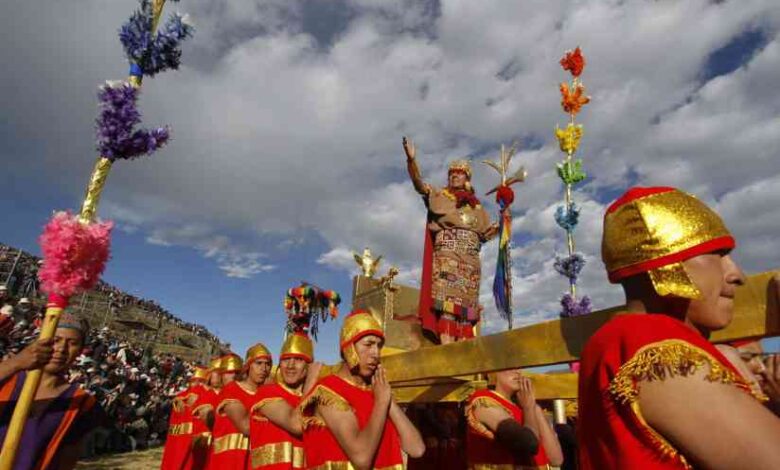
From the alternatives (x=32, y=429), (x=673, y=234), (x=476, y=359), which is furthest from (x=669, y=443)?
(x=32, y=429)

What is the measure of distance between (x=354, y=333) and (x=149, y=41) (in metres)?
2.64

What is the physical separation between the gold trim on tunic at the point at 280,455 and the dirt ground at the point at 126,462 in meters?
9.85

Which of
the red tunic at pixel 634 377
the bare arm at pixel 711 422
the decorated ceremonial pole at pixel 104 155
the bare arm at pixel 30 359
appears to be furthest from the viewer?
the decorated ceremonial pole at pixel 104 155

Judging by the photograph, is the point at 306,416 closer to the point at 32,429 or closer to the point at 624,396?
the point at 32,429

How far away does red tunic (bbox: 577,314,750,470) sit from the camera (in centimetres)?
108

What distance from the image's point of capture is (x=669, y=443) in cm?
108

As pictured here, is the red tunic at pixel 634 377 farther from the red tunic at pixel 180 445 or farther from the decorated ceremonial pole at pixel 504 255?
the red tunic at pixel 180 445

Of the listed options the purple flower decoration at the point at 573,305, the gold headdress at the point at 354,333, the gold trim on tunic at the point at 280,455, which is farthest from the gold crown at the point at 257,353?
the purple flower decoration at the point at 573,305

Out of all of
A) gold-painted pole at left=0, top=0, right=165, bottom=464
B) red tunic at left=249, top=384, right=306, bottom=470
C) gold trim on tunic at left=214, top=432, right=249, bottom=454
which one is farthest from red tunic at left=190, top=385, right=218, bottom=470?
gold-painted pole at left=0, top=0, right=165, bottom=464

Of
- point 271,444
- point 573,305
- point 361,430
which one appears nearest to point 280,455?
point 271,444

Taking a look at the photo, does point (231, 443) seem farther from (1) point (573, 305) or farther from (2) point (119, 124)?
(1) point (573, 305)

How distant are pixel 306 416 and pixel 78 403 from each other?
2053 mm

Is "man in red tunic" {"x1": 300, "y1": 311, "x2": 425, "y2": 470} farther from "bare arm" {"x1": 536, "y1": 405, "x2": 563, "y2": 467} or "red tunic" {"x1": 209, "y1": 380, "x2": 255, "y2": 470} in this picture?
"red tunic" {"x1": 209, "y1": 380, "x2": 255, "y2": 470}

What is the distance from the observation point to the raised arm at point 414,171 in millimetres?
5977
